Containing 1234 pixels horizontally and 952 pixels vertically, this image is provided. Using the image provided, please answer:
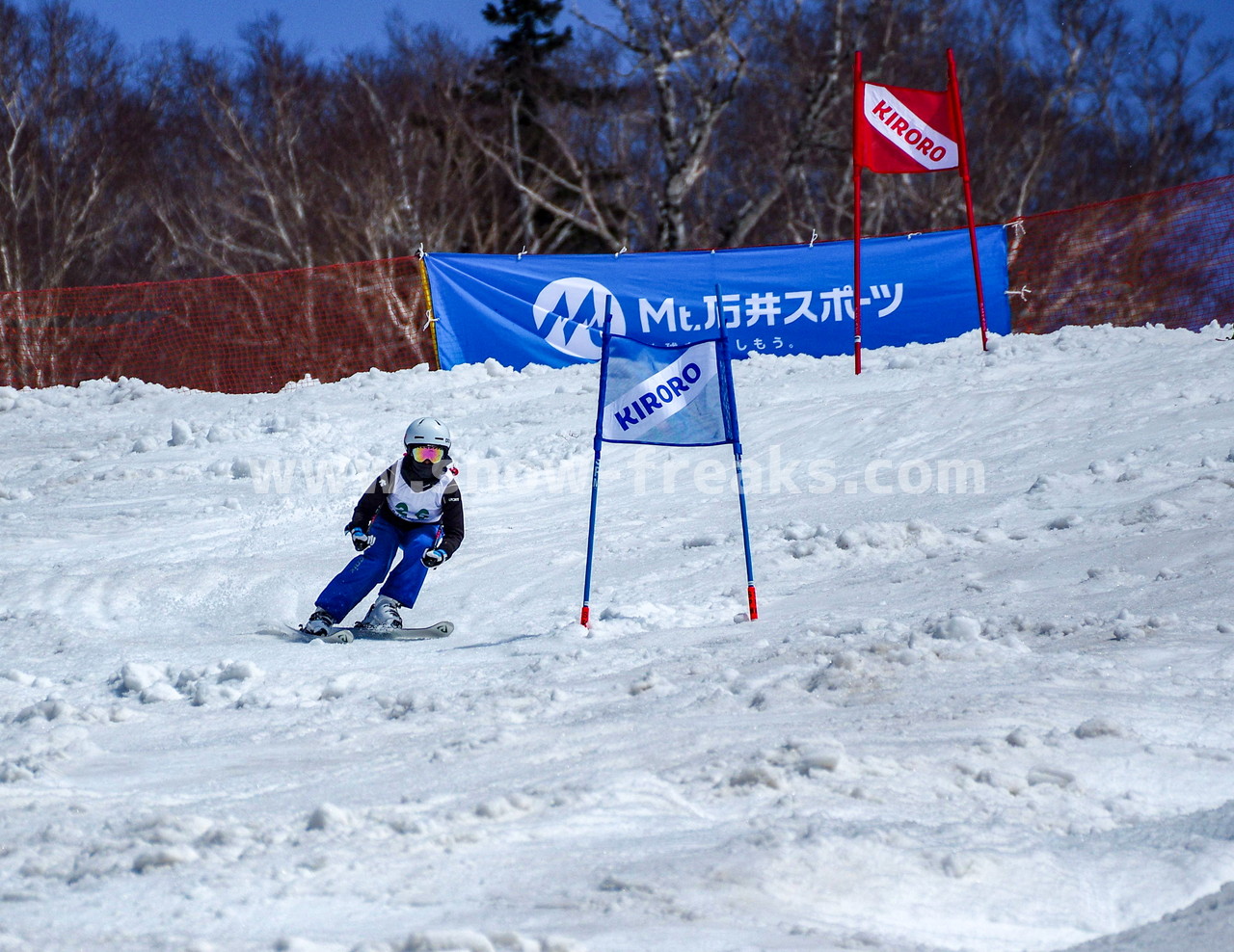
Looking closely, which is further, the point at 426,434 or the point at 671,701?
the point at 426,434

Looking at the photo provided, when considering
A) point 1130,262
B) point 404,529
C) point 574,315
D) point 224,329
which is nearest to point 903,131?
point 1130,262

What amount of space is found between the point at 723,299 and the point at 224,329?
6.02 meters

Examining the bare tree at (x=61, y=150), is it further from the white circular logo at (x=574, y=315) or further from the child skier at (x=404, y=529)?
the child skier at (x=404, y=529)

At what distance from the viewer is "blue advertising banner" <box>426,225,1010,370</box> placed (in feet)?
46.3

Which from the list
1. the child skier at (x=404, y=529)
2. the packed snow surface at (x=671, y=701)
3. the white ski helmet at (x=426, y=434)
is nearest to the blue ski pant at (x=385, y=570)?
the child skier at (x=404, y=529)

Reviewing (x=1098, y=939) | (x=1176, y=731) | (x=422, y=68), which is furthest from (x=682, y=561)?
(x=422, y=68)

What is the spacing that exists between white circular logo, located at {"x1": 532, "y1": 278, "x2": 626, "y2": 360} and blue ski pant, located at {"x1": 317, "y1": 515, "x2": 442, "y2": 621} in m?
7.41

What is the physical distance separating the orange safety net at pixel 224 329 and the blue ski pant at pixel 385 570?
309 inches

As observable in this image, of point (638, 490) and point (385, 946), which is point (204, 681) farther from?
point (638, 490)

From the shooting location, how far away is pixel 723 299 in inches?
563

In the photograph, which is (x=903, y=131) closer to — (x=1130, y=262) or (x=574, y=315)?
(x=1130, y=262)

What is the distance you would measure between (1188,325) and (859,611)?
9170 millimetres

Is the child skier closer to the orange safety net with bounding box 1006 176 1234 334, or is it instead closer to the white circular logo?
the white circular logo

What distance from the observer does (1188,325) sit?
13508 millimetres
